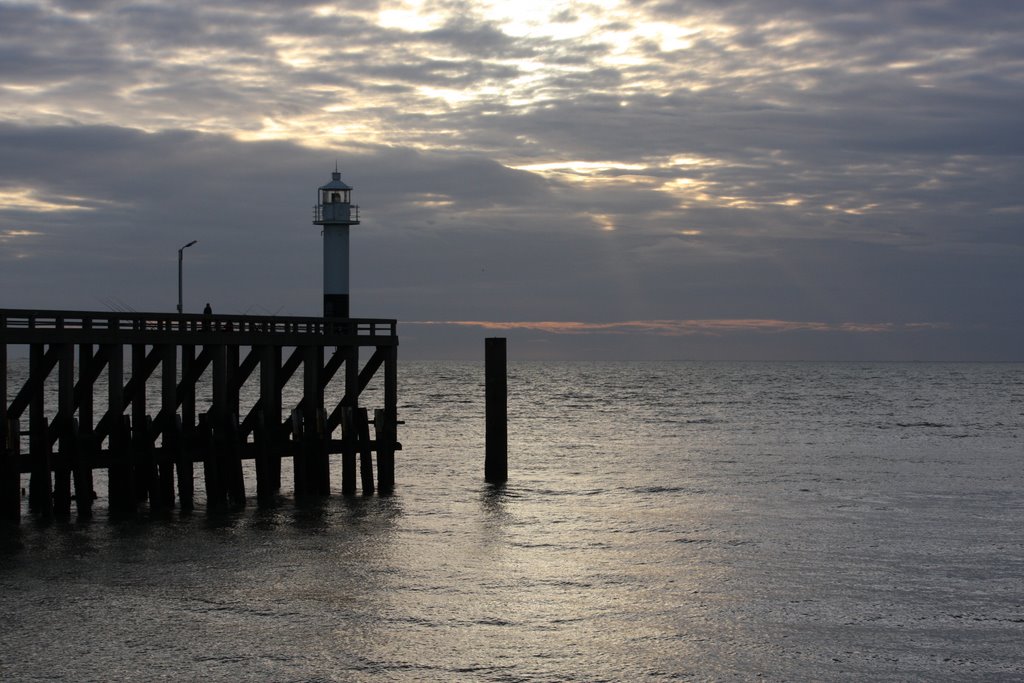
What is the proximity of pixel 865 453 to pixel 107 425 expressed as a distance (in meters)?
27.7

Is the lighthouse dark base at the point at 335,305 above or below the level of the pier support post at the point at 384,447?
above

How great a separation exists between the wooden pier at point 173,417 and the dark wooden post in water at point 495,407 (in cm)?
229

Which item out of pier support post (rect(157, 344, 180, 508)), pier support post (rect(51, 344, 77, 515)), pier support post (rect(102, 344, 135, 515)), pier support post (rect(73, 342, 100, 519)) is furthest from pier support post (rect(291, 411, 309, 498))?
pier support post (rect(51, 344, 77, 515))

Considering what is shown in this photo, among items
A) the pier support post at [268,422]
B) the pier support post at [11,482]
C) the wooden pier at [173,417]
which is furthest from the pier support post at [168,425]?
the pier support post at [11,482]

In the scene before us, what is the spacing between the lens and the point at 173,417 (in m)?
22.8

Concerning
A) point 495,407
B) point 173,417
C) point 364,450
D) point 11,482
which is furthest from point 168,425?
point 495,407

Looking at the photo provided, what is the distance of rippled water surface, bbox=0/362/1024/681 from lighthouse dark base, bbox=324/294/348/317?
578cm

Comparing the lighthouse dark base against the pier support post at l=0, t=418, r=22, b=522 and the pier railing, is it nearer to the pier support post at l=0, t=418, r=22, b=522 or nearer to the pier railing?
the pier railing

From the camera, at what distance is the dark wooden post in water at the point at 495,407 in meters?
27.6

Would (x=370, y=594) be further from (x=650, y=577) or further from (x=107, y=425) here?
(x=107, y=425)

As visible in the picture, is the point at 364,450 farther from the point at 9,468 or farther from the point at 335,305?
the point at 335,305

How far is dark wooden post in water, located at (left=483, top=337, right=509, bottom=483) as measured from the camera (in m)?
Result: 27.6

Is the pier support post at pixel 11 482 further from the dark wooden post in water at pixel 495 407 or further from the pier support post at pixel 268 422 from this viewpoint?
the dark wooden post in water at pixel 495 407

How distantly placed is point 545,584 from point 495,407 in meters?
11.6
